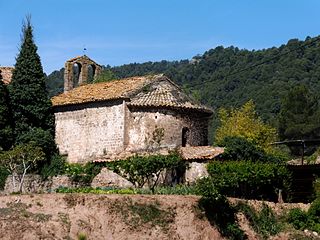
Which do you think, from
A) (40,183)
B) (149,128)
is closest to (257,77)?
(149,128)

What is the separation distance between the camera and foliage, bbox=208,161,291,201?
38031 mm

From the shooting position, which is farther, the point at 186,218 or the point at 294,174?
the point at 294,174

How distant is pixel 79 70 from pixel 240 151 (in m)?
19.8

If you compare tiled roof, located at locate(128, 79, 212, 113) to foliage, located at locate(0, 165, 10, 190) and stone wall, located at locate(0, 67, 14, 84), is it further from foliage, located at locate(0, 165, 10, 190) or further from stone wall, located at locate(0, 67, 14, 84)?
stone wall, located at locate(0, 67, 14, 84)

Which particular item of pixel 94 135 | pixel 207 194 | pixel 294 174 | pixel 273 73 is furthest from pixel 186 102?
pixel 273 73

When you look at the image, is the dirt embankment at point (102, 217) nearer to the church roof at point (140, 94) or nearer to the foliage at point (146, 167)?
the foliage at point (146, 167)

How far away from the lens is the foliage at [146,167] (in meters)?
39.9

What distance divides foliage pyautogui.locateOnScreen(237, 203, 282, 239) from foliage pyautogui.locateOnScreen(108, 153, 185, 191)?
498 centimetres

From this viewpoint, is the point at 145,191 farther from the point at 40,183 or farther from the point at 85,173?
the point at 40,183

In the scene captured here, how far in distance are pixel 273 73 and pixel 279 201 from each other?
203 ft

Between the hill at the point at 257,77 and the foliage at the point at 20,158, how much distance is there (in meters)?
44.4

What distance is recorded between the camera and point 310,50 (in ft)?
348

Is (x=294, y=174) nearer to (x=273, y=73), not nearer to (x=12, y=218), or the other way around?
(x=12, y=218)

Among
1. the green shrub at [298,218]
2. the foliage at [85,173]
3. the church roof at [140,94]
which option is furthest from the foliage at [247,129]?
the green shrub at [298,218]
